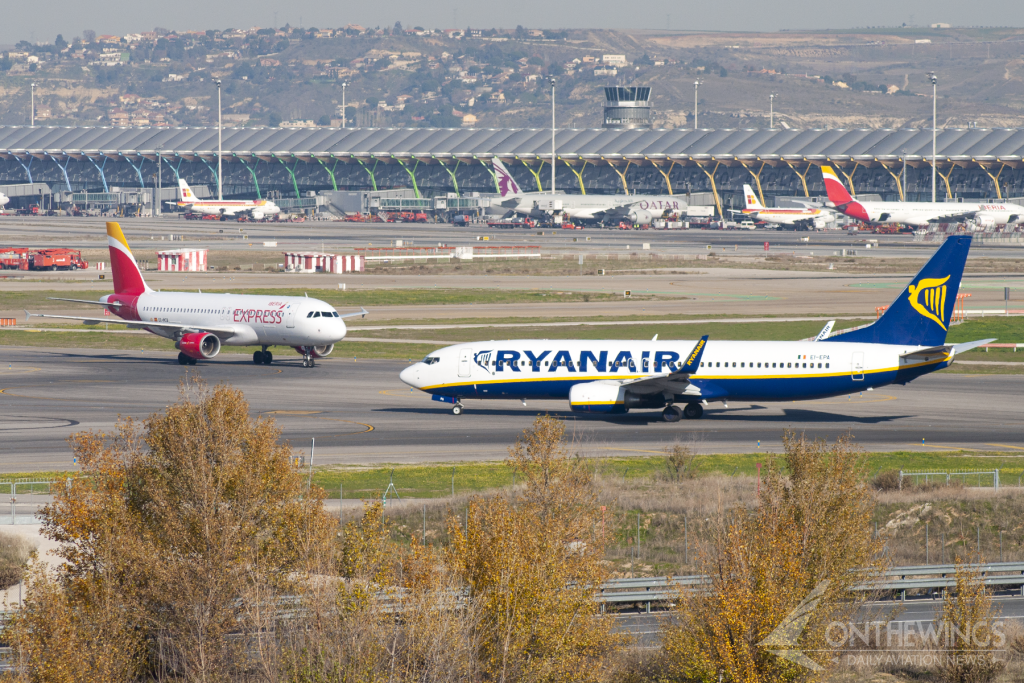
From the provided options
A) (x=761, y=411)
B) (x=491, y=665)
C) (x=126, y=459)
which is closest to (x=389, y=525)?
(x=126, y=459)

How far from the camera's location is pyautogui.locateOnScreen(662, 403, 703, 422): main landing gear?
193ft

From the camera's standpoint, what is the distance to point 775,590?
21.8 m

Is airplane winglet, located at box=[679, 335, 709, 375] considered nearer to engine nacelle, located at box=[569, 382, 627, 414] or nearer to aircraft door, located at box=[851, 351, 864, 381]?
engine nacelle, located at box=[569, 382, 627, 414]

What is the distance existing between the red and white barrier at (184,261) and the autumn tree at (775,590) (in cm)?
12467

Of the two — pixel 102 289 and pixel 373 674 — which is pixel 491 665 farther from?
pixel 102 289

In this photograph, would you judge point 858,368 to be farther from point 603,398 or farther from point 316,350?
point 316,350

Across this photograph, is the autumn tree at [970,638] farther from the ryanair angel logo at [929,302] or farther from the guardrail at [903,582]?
the ryanair angel logo at [929,302]

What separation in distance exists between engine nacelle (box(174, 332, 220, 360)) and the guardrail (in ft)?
159

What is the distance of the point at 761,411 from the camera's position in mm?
62906

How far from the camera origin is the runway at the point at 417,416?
5178 centimetres

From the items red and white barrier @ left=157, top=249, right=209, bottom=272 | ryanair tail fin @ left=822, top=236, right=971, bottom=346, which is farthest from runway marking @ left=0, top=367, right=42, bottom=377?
red and white barrier @ left=157, top=249, right=209, bottom=272

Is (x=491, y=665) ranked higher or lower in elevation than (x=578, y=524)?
lower

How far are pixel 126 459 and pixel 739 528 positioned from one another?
46.0 ft

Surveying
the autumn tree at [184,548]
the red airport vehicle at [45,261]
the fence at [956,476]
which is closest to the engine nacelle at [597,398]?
the fence at [956,476]
